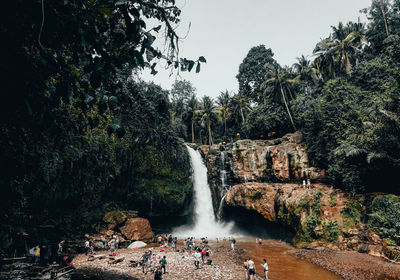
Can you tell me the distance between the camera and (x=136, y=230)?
21000 millimetres

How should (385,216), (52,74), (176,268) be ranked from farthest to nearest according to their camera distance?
(385,216), (176,268), (52,74)

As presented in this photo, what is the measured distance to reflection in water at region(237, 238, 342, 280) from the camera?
1261 centimetres

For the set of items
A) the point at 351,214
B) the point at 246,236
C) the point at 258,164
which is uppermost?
the point at 258,164

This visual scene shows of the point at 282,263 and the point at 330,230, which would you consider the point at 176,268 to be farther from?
the point at 330,230

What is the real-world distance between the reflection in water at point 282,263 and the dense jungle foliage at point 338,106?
738 centimetres

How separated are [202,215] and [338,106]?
19533mm

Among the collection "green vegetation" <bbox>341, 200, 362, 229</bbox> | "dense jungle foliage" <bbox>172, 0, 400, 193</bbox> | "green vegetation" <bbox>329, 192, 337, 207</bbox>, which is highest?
"dense jungle foliage" <bbox>172, 0, 400, 193</bbox>

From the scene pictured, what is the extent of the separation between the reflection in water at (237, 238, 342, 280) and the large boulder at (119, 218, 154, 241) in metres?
8.72

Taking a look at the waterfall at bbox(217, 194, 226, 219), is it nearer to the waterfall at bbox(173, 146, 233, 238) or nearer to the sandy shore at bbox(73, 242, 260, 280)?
the waterfall at bbox(173, 146, 233, 238)

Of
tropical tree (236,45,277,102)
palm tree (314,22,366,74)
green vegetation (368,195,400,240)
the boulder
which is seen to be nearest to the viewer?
green vegetation (368,195,400,240)

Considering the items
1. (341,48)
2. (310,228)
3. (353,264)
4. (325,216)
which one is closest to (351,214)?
(325,216)

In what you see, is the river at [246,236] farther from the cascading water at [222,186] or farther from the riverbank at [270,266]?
the cascading water at [222,186]

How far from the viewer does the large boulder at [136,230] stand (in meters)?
20.6

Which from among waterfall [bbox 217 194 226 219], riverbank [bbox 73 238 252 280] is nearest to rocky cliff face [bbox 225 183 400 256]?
waterfall [bbox 217 194 226 219]
